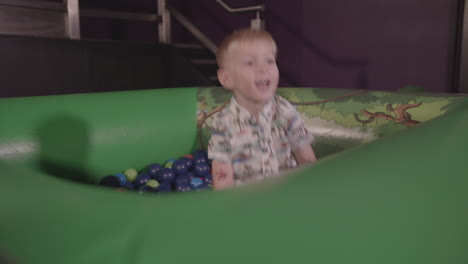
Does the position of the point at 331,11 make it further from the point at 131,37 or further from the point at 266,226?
the point at 266,226

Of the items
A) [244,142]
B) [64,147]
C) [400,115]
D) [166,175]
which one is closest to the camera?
[244,142]

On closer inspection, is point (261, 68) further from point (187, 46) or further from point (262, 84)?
point (187, 46)

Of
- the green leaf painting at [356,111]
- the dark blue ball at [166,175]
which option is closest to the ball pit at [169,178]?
the dark blue ball at [166,175]

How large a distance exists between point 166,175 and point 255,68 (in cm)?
88

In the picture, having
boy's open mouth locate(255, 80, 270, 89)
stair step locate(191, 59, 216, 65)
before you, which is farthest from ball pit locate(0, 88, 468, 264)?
stair step locate(191, 59, 216, 65)

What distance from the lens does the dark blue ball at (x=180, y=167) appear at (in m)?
1.85

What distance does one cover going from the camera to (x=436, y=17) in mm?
2643

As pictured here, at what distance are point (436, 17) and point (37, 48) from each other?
2.68m

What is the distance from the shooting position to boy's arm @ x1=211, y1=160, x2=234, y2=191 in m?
1.11

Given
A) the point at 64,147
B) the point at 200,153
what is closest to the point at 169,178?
the point at 200,153

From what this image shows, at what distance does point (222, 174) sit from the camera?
111 centimetres

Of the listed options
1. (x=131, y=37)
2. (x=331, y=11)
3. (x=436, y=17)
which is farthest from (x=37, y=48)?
(x=436, y=17)

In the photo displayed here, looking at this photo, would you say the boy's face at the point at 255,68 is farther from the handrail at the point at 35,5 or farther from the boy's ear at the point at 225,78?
the handrail at the point at 35,5

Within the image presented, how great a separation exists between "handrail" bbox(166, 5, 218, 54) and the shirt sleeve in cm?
258
